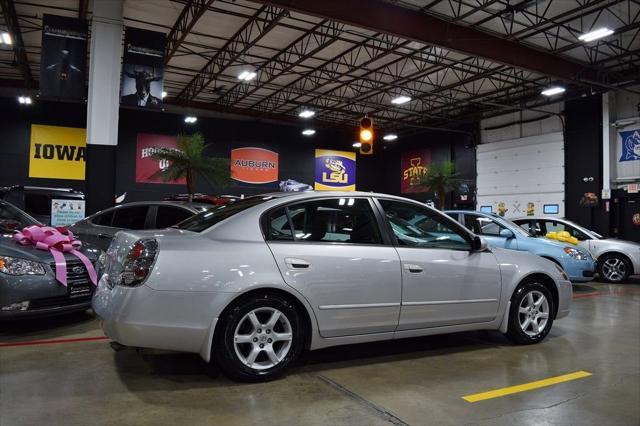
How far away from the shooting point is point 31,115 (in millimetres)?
19859

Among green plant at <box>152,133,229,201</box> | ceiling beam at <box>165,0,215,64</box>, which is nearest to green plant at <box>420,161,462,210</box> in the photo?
green plant at <box>152,133,229,201</box>

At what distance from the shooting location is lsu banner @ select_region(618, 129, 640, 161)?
16.5 meters

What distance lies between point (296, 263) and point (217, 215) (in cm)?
83

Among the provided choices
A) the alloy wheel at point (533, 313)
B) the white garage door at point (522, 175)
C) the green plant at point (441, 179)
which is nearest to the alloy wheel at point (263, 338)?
the alloy wheel at point (533, 313)

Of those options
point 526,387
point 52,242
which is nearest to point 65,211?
point 52,242

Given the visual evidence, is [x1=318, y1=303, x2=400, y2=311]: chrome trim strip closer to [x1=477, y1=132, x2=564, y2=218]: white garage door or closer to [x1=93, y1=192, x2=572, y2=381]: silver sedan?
[x1=93, y1=192, x2=572, y2=381]: silver sedan

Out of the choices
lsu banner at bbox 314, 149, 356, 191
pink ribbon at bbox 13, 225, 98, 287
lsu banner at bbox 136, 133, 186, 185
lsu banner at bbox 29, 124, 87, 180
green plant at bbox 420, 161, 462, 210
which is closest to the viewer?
pink ribbon at bbox 13, 225, 98, 287

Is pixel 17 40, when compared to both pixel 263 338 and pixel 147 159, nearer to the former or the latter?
pixel 147 159

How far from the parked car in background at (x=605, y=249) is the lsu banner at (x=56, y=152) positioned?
59.1 ft

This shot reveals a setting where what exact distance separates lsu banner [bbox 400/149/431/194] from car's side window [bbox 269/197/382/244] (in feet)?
73.1

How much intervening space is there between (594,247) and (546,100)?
11.3 meters

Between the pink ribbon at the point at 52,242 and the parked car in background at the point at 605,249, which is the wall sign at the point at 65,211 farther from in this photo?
the parked car in background at the point at 605,249

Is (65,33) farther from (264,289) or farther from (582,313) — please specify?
(582,313)

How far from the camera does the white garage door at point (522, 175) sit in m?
19.5
